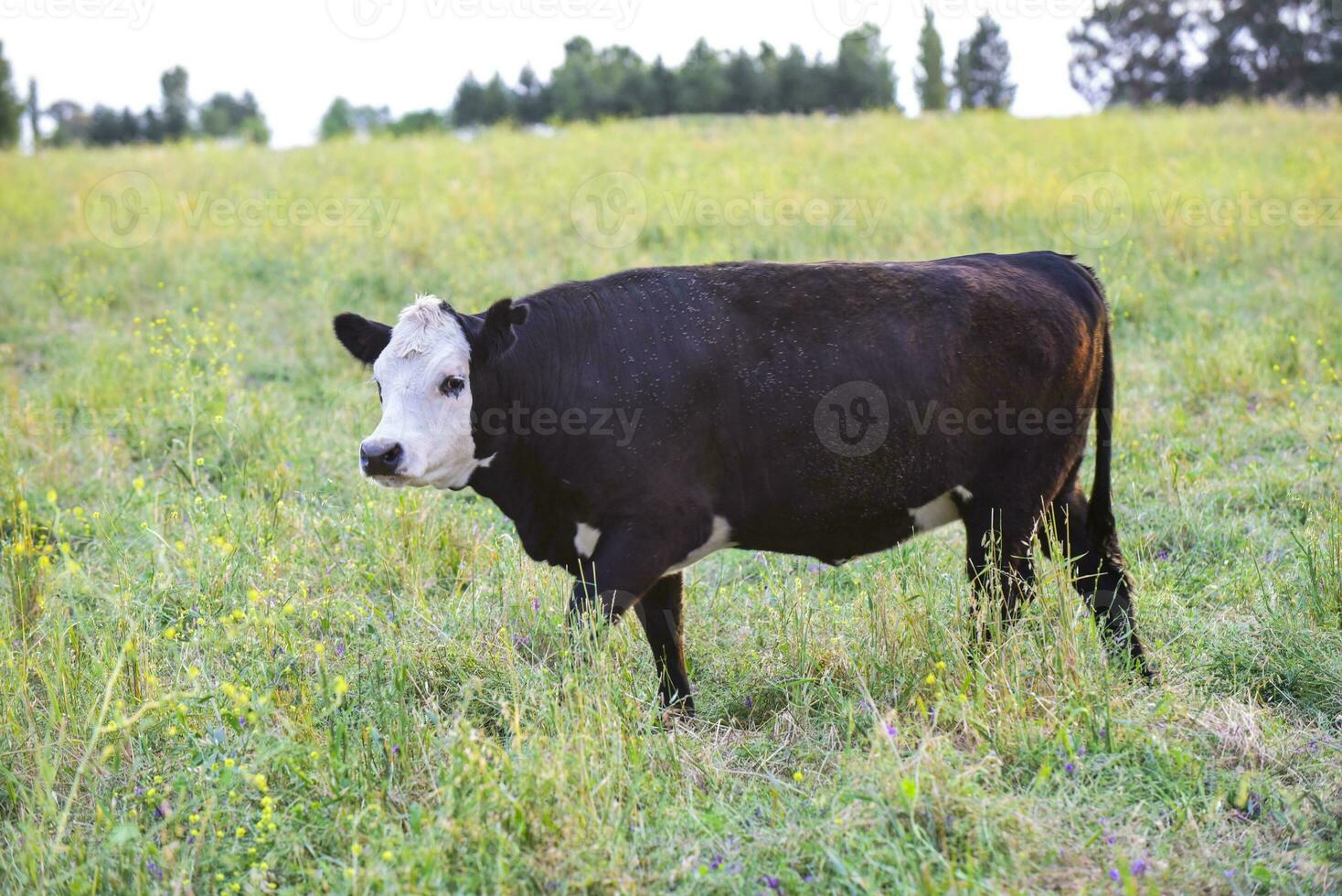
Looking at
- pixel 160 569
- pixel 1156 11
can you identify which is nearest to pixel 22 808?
pixel 160 569

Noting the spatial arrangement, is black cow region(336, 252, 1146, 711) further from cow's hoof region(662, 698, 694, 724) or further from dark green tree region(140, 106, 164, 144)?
dark green tree region(140, 106, 164, 144)

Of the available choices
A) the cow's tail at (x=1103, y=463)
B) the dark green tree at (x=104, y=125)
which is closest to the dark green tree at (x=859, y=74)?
the dark green tree at (x=104, y=125)

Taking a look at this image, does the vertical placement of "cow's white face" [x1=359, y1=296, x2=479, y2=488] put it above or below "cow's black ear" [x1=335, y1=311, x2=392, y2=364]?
below

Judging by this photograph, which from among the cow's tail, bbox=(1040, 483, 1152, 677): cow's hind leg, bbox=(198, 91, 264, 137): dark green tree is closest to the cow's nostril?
bbox=(1040, 483, 1152, 677): cow's hind leg

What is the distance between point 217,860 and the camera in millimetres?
3082

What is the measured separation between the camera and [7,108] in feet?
143

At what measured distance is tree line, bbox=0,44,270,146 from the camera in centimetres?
4362

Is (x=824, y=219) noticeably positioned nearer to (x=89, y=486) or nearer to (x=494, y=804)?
(x=89, y=486)

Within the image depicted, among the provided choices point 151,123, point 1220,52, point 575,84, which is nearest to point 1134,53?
point 1220,52

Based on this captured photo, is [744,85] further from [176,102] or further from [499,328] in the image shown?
[499,328]

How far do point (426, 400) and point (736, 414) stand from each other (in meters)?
1.12

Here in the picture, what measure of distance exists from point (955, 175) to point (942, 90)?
35.1 metres

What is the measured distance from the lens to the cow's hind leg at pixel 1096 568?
177 inches

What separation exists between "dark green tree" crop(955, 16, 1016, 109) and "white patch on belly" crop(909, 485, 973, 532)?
58.5 m
